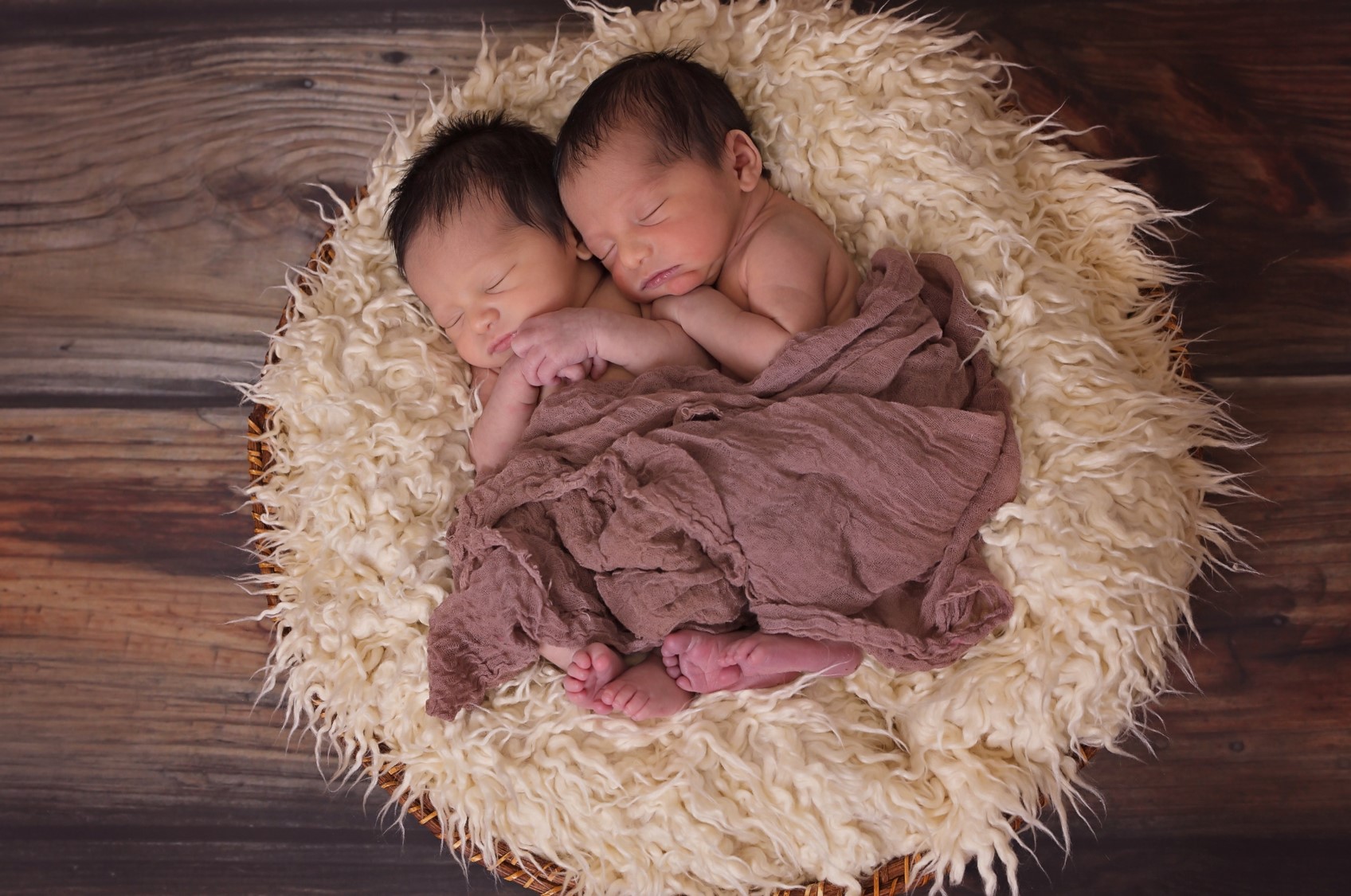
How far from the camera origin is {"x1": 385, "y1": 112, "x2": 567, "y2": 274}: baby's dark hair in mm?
1699

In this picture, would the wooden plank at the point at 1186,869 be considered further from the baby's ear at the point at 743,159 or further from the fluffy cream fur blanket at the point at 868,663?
the baby's ear at the point at 743,159

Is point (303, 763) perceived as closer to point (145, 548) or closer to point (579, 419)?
point (145, 548)

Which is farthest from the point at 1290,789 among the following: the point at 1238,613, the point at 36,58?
the point at 36,58

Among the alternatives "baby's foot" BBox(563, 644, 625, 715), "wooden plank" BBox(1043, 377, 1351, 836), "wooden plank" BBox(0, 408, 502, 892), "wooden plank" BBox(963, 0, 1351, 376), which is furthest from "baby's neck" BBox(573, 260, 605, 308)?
"wooden plank" BBox(1043, 377, 1351, 836)

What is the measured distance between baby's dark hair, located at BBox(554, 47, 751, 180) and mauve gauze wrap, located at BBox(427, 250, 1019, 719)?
386 millimetres

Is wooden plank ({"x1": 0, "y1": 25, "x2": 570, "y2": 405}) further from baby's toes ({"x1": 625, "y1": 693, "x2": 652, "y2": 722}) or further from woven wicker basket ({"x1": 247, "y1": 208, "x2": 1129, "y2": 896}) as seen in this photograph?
baby's toes ({"x1": 625, "y1": 693, "x2": 652, "y2": 722})

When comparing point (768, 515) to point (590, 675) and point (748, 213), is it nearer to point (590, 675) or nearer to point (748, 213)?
point (590, 675)

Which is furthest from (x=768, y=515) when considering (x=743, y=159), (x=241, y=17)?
(x=241, y=17)

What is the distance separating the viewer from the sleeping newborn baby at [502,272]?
66.3 inches

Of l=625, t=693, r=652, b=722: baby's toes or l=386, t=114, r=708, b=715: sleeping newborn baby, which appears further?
l=386, t=114, r=708, b=715: sleeping newborn baby

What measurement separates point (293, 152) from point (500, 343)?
92cm

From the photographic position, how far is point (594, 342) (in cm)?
168

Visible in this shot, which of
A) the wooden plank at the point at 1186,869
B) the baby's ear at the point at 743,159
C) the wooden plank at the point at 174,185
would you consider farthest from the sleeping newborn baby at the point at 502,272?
the wooden plank at the point at 1186,869

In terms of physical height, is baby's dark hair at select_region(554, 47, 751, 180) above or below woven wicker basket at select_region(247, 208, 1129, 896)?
above
